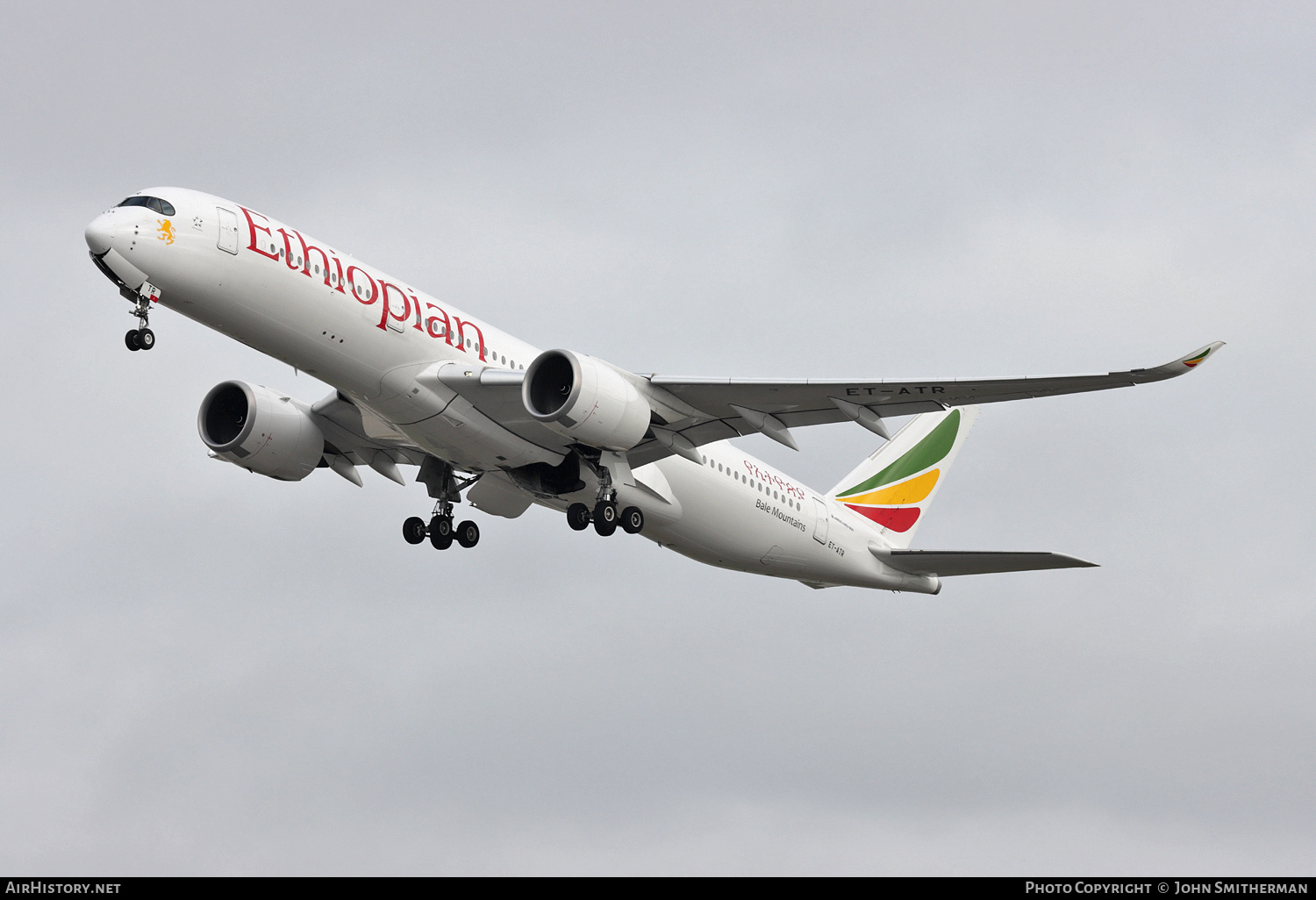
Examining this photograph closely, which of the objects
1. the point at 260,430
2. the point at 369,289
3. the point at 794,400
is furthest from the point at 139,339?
the point at 794,400

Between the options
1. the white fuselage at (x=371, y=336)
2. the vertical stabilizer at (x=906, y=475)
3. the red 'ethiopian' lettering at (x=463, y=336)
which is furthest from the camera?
the vertical stabilizer at (x=906, y=475)

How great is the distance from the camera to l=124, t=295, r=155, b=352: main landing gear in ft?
85.6

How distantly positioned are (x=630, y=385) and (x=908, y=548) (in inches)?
458

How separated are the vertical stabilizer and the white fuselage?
16.2 ft

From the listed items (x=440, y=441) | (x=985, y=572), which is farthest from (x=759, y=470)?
(x=440, y=441)

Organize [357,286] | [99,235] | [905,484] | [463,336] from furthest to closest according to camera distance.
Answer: [905,484] → [463,336] → [357,286] → [99,235]

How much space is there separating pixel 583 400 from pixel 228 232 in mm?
7157

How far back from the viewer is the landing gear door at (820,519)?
120 feet

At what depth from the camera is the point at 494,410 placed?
29797 mm

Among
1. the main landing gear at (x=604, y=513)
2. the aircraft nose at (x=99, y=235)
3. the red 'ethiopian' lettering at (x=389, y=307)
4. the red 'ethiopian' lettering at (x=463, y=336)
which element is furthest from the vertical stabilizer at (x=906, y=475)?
the aircraft nose at (x=99, y=235)

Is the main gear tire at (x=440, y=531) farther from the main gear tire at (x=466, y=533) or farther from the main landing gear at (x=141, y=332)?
the main landing gear at (x=141, y=332)

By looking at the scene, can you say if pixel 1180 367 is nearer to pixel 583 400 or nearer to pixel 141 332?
pixel 583 400

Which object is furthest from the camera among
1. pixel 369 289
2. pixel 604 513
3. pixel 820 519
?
pixel 820 519

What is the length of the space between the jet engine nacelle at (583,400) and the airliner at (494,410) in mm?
38
